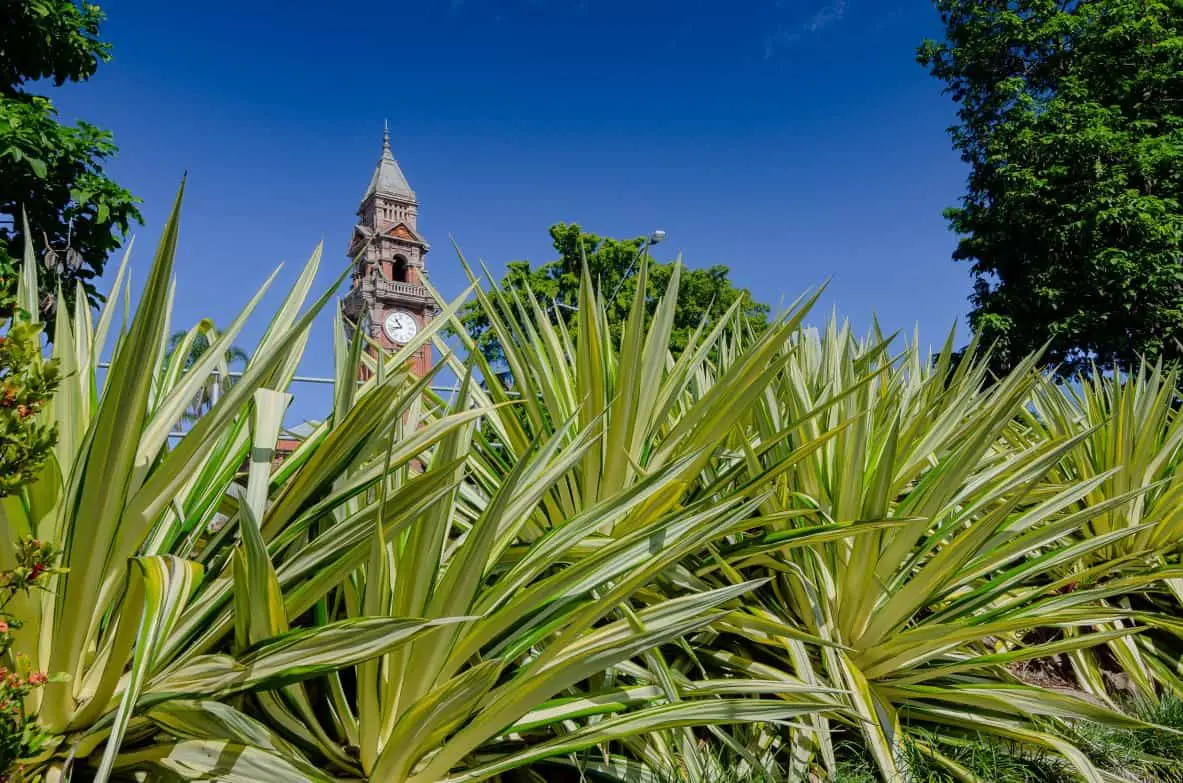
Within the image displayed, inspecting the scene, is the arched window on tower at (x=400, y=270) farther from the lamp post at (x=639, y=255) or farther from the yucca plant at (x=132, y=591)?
the yucca plant at (x=132, y=591)

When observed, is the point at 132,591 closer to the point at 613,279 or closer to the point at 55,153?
the point at 55,153

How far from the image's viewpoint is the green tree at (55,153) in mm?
6969

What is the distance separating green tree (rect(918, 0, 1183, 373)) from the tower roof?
139ft

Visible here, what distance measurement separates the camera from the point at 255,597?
1.24m

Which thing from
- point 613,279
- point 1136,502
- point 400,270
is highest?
point 400,270

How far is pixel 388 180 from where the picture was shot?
173 ft

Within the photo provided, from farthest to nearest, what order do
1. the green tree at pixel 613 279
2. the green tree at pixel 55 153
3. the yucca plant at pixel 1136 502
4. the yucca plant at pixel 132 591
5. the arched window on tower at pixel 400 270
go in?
the arched window on tower at pixel 400 270 < the green tree at pixel 613 279 < the green tree at pixel 55 153 < the yucca plant at pixel 1136 502 < the yucca plant at pixel 132 591

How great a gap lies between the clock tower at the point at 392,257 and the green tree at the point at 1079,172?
101 ft

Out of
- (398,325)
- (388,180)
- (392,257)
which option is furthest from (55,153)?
(388,180)

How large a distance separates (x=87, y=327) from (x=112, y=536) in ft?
2.86

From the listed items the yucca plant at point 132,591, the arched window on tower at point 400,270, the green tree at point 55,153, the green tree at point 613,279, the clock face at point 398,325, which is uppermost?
the arched window on tower at point 400,270

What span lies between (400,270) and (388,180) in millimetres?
8121

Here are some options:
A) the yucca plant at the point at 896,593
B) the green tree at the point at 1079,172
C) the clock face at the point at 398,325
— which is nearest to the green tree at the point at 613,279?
the green tree at the point at 1079,172

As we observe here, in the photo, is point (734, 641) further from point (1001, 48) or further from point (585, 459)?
point (1001, 48)
